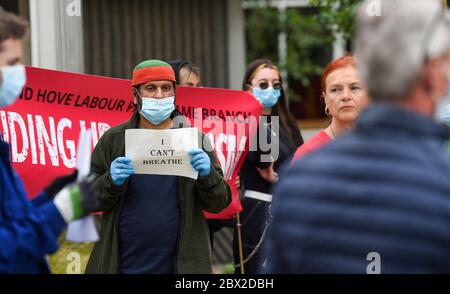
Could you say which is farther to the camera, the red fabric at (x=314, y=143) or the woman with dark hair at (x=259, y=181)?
the woman with dark hair at (x=259, y=181)

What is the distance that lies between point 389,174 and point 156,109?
298 centimetres

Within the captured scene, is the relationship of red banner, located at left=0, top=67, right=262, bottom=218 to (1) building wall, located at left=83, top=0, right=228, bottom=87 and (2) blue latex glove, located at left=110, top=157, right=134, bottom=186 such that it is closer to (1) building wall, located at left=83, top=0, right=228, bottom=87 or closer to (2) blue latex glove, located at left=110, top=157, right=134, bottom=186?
(2) blue latex glove, located at left=110, top=157, right=134, bottom=186

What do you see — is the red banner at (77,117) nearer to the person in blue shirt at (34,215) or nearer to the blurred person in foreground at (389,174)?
the person in blue shirt at (34,215)

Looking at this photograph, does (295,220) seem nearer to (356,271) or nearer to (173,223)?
(356,271)

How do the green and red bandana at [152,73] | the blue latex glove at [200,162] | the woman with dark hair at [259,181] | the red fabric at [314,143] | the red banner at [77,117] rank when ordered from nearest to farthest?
the red fabric at [314,143]
the blue latex glove at [200,162]
the green and red bandana at [152,73]
the red banner at [77,117]
the woman with dark hair at [259,181]

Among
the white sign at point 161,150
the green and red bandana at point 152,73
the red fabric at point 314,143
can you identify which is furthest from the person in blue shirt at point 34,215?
the green and red bandana at point 152,73

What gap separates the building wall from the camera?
36.4ft

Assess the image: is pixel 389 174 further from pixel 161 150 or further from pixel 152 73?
pixel 152 73

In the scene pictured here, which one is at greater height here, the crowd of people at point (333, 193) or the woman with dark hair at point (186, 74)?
the woman with dark hair at point (186, 74)

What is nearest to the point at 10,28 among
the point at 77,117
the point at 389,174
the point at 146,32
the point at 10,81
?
the point at 10,81

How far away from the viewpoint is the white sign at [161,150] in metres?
5.12

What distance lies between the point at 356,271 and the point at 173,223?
2.71m

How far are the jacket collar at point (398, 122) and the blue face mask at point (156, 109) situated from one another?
2.89 meters

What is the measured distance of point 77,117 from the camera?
5.96 meters
